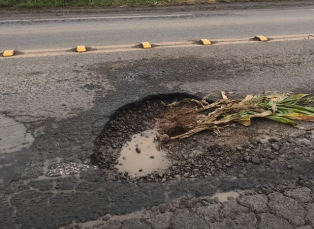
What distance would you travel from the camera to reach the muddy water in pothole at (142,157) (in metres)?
3.54

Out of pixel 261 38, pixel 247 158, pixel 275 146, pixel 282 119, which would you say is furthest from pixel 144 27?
pixel 247 158

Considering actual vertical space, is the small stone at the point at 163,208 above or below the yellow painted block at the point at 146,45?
below

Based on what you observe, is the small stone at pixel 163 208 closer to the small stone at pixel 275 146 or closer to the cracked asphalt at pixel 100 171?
the cracked asphalt at pixel 100 171

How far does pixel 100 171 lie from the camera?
133 inches

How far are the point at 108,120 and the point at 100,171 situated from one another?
0.99 m

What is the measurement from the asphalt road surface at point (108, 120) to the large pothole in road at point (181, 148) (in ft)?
0.07

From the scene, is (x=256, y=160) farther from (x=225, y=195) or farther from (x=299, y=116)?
(x=299, y=116)

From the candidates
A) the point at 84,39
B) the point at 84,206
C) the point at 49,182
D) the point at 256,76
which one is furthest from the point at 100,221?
the point at 84,39

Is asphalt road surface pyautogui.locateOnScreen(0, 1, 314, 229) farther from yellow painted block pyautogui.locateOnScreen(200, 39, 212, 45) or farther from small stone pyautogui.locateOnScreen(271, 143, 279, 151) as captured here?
yellow painted block pyautogui.locateOnScreen(200, 39, 212, 45)

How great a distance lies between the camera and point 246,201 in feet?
9.98

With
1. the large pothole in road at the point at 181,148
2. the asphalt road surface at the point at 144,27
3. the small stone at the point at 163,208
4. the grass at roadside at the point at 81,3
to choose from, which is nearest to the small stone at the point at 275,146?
the large pothole in road at the point at 181,148

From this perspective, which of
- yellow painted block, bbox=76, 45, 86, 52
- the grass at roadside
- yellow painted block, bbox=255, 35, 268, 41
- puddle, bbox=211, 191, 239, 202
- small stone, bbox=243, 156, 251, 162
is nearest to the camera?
puddle, bbox=211, 191, 239, 202

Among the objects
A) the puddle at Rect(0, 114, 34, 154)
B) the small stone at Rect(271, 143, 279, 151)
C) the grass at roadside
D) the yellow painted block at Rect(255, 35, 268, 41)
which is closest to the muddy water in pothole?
the puddle at Rect(0, 114, 34, 154)

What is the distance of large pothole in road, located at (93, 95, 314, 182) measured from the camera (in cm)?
348
